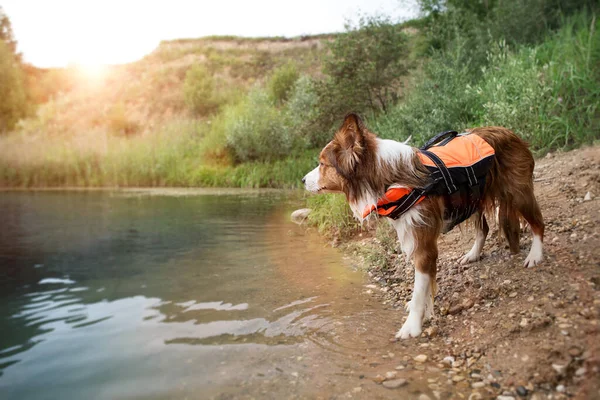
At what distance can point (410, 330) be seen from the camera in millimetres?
3691

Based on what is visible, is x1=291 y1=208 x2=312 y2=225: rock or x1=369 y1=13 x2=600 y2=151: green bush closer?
x1=369 y1=13 x2=600 y2=151: green bush

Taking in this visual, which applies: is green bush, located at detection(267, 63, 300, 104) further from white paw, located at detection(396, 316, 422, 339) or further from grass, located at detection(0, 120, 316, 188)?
white paw, located at detection(396, 316, 422, 339)

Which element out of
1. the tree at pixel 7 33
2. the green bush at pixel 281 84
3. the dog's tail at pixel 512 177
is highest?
the tree at pixel 7 33

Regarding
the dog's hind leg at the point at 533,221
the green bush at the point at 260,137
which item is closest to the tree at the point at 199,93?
the green bush at the point at 260,137

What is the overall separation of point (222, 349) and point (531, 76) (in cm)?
821

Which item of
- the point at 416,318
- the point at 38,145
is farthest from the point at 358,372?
the point at 38,145

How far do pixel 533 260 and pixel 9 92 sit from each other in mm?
36863

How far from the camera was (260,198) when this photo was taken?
1539 centimetres

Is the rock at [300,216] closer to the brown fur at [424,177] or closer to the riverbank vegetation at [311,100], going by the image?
the riverbank vegetation at [311,100]

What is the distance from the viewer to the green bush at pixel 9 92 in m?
30.1

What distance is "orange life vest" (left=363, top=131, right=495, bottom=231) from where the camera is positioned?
3.61 metres

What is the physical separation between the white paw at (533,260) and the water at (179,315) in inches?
62.0

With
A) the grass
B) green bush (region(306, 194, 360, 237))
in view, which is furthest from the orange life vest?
the grass

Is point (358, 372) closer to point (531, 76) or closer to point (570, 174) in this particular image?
point (570, 174)
